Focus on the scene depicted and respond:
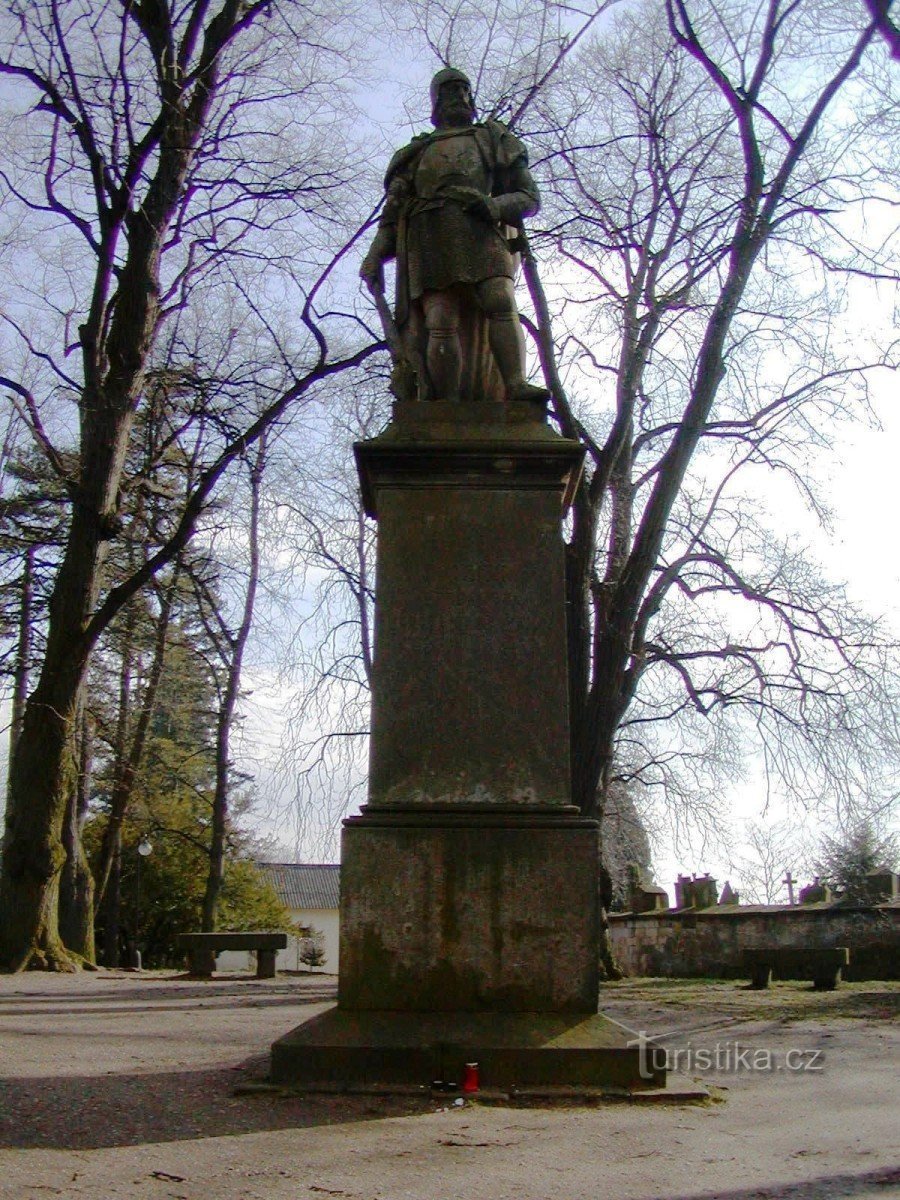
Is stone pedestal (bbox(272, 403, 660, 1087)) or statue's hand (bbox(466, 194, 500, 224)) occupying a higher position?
statue's hand (bbox(466, 194, 500, 224))

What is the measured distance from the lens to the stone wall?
55.3ft

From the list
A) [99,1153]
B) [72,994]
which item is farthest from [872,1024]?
[72,994]

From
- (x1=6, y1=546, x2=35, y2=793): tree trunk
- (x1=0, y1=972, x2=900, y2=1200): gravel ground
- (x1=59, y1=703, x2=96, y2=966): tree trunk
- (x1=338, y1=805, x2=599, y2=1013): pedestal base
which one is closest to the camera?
(x1=0, y1=972, x2=900, y2=1200): gravel ground

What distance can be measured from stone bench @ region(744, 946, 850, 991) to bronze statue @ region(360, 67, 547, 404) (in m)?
7.77

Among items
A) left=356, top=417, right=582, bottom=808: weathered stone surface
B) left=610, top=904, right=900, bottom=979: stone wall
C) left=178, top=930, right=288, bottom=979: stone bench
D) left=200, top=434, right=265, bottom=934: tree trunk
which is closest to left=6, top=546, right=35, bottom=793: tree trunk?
left=178, top=930, right=288, bottom=979: stone bench

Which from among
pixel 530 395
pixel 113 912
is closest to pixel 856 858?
pixel 113 912

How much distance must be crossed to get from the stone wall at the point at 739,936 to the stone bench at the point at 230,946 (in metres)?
6.01

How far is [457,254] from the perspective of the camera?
245 inches

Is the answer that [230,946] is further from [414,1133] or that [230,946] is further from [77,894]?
[414,1133]

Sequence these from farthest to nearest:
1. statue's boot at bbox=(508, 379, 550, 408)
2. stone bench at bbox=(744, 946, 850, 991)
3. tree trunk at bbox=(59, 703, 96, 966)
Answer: tree trunk at bbox=(59, 703, 96, 966), stone bench at bbox=(744, 946, 850, 991), statue's boot at bbox=(508, 379, 550, 408)

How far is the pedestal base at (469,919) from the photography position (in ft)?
16.2

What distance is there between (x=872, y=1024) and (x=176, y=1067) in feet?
14.9

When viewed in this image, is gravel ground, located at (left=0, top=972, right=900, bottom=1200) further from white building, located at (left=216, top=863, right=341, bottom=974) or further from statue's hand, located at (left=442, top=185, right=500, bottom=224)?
white building, located at (left=216, top=863, right=341, bottom=974)

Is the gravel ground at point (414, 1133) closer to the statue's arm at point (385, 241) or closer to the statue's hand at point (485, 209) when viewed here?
the statue's arm at point (385, 241)
